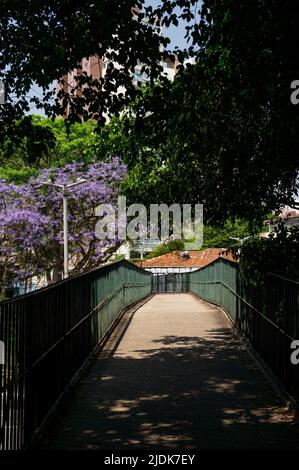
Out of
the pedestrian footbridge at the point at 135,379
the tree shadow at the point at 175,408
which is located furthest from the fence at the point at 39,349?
the tree shadow at the point at 175,408

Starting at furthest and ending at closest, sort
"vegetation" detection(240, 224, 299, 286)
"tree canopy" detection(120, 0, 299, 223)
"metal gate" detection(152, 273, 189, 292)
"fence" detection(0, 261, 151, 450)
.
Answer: "metal gate" detection(152, 273, 189, 292), "vegetation" detection(240, 224, 299, 286), "tree canopy" detection(120, 0, 299, 223), "fence" detection(0, 261, 151, 450)

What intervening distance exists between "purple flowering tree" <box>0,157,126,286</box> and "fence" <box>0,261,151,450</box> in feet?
83.5

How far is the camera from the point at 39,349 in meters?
6.86

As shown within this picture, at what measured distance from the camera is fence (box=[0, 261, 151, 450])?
5.45 metres

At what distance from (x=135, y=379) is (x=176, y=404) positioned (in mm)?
1902

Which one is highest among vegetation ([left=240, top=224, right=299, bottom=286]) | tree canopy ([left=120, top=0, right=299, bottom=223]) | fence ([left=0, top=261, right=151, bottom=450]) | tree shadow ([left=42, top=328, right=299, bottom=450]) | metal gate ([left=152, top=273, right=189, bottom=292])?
tree canopy ([left=120, top=0, right=299, bottom=223])

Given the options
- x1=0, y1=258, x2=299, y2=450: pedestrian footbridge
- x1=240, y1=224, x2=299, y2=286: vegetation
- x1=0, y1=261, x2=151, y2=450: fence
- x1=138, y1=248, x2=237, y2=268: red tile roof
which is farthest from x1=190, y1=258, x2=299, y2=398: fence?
x1=138, y1=248, x2=237, y2=268: red tile roof

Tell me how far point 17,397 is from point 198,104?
5788 millimetres

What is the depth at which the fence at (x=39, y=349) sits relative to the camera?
5449 mm

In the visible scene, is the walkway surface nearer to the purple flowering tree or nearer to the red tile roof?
the purple flowering tree

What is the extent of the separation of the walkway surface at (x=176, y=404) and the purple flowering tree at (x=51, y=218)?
24265 mm

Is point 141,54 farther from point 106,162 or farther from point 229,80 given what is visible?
point 106,162

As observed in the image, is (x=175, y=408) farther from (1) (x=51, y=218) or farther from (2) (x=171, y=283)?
(2) (x=171, y=283)

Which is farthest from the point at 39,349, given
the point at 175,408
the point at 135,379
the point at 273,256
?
the point at 273,256
